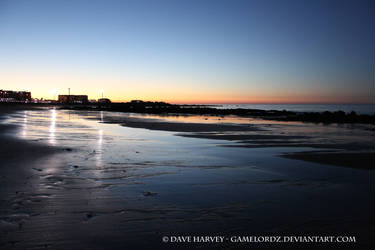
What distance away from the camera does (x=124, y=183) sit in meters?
7.97

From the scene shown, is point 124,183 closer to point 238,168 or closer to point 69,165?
point 69,165

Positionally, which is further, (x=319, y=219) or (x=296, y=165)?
(x=296, y=165)

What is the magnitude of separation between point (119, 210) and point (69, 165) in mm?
4833

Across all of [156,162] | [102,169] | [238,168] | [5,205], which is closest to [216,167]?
[238,168]

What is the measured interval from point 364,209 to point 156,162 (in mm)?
6584

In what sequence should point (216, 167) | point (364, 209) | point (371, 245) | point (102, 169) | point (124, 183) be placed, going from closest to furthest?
point (371, 245) → point (364, 209) → point (124, 183) → point (102, 169) → point (216, 167)

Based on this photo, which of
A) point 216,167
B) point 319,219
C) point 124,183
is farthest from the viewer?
point 216,167

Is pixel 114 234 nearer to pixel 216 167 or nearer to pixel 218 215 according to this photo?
pixel 218 215

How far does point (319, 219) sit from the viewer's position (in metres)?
5.68

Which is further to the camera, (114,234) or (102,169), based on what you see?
(102,169)

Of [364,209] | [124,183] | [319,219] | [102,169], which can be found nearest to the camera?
[319,219]

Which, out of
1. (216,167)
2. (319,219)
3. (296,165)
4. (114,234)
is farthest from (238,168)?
(114,234)

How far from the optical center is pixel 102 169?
9.61 metres

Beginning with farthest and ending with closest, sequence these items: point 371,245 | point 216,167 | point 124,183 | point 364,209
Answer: point 216,167 < point 124,183 < point 364,209 < point 371,245
